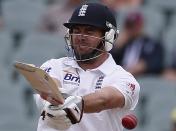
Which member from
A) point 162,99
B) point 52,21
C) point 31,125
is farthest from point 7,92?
point 162,99

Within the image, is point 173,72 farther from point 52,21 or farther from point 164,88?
point 52,21

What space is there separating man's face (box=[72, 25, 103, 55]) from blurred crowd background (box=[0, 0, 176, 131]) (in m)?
3.35

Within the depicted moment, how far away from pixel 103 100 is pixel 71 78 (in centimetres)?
41

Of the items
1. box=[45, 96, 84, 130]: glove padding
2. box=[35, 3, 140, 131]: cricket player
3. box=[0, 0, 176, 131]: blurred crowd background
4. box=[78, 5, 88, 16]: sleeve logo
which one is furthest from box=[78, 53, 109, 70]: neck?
box=[0, 0, 176, 131]: blurred crowd background

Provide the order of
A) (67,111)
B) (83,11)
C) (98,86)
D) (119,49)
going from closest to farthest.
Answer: (67,111) < (98,86) < (83,11) < (119,49)

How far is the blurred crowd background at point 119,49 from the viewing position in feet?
30.3

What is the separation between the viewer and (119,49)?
928cm

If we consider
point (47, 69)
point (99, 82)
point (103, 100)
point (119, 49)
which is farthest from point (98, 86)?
point (119, 49)

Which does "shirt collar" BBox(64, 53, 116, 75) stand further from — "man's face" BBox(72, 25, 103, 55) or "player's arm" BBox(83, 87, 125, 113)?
"player's arm" BBox(83, 87, 125, 113)

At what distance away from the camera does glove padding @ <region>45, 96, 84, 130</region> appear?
412 cm

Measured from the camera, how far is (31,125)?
947 cm

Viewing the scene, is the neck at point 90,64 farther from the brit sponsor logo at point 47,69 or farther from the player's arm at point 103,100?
the player's arm at point 103,100

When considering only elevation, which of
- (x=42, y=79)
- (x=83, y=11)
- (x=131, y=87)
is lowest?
(x=131, y=87)

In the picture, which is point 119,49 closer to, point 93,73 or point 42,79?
point 93,73
